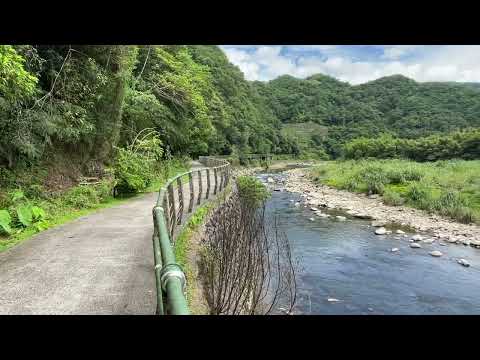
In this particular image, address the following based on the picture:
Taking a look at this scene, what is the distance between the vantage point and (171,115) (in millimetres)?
20906

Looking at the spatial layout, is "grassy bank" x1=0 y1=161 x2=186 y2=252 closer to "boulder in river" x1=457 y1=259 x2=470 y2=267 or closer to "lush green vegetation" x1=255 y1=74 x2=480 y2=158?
"boulder in river" x1=457 y1=259 x2=470 y2=267

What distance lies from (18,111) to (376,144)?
4422cm

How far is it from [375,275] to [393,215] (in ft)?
28.4

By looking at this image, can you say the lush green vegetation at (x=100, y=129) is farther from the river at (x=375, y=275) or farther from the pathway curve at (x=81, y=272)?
the river at (x=375, y=275)

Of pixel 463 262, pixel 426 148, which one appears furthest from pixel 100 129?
pixel 426 148

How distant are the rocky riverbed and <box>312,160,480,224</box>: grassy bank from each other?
0.60 m

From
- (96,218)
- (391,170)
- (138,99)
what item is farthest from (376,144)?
(96,218)

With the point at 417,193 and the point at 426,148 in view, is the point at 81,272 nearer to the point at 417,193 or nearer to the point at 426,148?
the point at 417,193

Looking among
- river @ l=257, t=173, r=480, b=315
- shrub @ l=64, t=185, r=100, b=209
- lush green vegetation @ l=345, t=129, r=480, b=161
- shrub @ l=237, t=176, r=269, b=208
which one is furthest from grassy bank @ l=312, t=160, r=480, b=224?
shrub @ l=64, t=185, r=100, b=209

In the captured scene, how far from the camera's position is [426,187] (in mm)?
22016

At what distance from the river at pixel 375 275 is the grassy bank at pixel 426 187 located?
16.9ft
